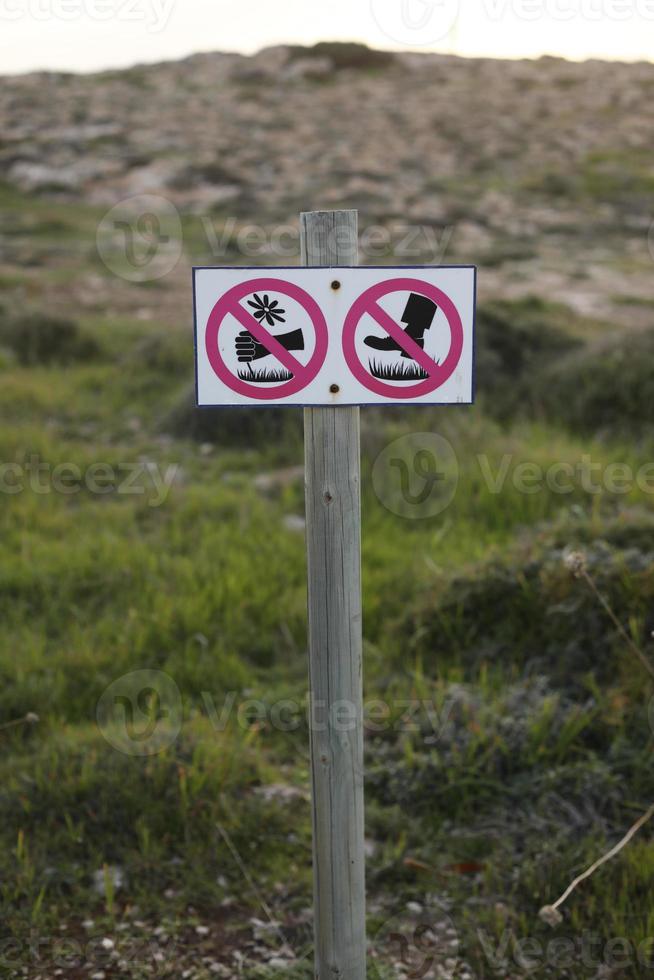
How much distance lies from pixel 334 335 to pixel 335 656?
2.31 ft

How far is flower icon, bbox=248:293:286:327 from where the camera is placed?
6.29ft

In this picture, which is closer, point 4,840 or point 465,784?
point 4,840

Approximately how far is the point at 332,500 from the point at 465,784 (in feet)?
5.00

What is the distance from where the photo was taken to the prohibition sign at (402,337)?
1898mm

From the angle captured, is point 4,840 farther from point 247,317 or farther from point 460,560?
point 460,560

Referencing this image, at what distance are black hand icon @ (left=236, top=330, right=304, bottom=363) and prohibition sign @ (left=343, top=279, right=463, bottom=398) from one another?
10 centimetres

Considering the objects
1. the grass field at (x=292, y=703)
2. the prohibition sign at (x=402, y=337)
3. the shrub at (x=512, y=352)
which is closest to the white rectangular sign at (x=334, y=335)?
the prohibition sign at (x=402, y=337)

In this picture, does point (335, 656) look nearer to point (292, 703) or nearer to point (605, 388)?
point (292, 703)

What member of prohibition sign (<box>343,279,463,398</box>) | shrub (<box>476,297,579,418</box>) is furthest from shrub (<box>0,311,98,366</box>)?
prohibition sign (<box>343,279,463,398</box>)

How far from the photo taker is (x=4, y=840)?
114 inches

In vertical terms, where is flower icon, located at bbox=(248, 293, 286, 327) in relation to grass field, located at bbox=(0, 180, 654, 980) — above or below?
above

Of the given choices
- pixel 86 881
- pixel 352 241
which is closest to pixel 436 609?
pixel 86 881

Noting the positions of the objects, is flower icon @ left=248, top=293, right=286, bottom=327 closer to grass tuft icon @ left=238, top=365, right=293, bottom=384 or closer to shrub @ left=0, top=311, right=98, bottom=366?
grass tuft icon @ left=238, top=365, right=293, bottom=384

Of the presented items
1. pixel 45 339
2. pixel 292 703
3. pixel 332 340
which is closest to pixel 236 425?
pixel 45 339
